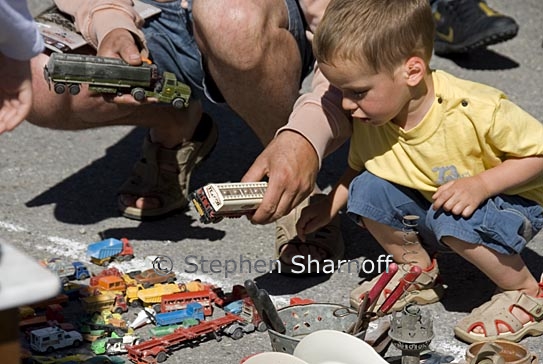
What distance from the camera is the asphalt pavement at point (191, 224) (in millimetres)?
3174

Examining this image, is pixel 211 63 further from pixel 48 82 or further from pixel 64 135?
pixel 64 135

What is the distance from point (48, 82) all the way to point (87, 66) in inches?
8.8

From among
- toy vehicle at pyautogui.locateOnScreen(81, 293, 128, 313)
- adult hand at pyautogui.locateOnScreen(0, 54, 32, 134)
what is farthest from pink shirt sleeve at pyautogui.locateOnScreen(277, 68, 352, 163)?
adult hand at pyautogui.locateOnScreen(0, 54, 32, 134)

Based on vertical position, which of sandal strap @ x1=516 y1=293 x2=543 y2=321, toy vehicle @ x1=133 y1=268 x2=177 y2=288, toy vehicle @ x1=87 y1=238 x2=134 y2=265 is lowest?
toy vehicle @ x1=87 y1=238 x2=134 y2=265

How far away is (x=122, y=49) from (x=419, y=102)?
0.91m

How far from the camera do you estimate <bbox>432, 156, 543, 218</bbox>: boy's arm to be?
2.91m

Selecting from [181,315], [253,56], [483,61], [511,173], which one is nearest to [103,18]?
[253,56]

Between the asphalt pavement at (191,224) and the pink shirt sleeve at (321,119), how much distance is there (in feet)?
1.44

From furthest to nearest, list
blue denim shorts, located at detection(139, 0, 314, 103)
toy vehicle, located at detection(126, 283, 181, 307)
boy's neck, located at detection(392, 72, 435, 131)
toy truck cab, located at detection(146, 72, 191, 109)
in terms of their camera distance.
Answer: blue denim shorts, located at detection(139, 0, 314, 103)
toy truck cab, located at detection(146, 72, 191, 109)
toy vehicle, located at detection(126, 283, 181, 307)
boy's neck, located at detection(392, 72, 435, 131)

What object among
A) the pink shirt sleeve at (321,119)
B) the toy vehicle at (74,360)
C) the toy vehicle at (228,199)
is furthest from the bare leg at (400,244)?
the toy vehicle at (74,360)

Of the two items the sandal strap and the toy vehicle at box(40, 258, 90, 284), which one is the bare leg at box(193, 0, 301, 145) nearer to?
the toy vehicle at box(40, 258, 90, 284)

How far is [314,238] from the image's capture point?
11.2ft

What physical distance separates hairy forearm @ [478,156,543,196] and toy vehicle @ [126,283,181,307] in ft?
2.97

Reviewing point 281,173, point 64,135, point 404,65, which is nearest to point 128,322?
point 281,173
